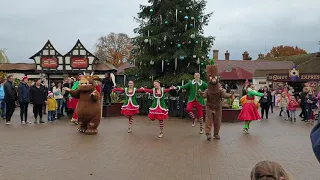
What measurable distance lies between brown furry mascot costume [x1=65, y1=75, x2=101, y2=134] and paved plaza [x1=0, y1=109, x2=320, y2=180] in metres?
0.44

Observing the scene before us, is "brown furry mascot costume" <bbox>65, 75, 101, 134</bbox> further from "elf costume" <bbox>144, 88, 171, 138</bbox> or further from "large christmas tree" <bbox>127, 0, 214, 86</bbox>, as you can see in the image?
"large christmas tree" <bbox>127, 0, 214, 86</bbox>

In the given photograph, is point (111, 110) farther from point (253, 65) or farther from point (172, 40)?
point (253, 65)

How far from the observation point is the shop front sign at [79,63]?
126 feet

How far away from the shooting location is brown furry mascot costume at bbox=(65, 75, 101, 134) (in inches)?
435

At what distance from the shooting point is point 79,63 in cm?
3850

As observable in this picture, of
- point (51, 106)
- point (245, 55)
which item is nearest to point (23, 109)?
point (51, 106)

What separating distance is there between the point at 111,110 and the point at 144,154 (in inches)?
370

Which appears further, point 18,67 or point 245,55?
point 245,55

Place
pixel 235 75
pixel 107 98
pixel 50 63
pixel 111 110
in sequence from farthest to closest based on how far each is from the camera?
1. pixel 235 75
2. pixel 50 63
3. pixel 107 98
4. pixel 111 110

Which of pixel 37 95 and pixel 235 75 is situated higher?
pixel 235 75

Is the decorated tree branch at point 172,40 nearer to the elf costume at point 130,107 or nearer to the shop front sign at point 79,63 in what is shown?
the elf costume at point 130,107

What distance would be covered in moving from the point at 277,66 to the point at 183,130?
43690mm

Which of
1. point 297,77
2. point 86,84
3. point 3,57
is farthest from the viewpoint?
point 3,57

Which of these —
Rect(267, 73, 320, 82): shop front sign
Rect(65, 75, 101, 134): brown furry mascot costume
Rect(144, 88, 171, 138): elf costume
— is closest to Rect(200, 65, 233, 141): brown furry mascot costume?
Rect(144, 88, 171, 138): elf costume
